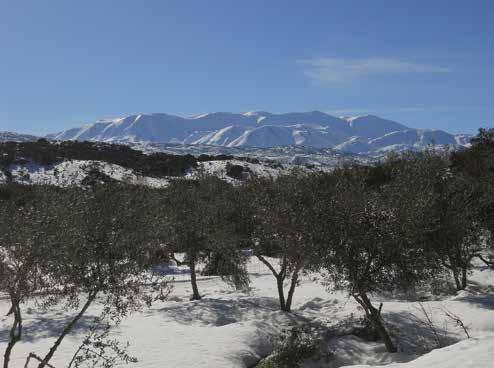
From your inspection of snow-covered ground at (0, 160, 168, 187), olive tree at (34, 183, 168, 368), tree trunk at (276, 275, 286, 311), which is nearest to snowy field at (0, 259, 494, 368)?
tree trunk at (276, 275, 286, 311)

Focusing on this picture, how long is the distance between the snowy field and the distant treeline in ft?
327

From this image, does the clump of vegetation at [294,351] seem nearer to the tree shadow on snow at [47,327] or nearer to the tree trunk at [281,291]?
the tree trunk at [281,291]

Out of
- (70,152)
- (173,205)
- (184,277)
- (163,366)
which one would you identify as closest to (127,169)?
(70,152)

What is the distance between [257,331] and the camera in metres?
27.2

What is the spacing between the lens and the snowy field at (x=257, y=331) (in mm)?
22656

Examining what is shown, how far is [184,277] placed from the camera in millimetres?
51062

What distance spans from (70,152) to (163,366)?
14404 cm

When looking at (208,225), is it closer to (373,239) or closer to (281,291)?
(281,291)

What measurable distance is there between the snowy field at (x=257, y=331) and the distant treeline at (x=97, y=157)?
99523mm

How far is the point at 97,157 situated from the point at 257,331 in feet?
448

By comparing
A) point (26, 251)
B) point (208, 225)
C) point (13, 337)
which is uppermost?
point (26, 251)

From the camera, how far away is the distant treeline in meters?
133

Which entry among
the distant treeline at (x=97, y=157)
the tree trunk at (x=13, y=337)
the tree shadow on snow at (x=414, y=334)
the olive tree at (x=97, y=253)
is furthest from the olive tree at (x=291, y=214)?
the distant treeline at (x=97, y=157)

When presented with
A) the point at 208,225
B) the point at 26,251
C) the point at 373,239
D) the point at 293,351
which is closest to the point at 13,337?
the point at 26,251
